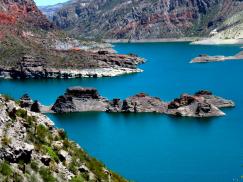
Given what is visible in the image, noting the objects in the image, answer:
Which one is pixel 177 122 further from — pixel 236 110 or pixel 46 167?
pixel 46 167

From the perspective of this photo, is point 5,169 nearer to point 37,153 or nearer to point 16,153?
point 16,153

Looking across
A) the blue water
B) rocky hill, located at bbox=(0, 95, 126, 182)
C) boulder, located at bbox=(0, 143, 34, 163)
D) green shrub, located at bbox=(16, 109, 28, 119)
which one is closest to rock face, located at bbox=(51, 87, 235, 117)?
the blue water

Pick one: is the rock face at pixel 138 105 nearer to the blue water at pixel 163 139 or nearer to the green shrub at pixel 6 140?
the blue water at pixel 163 139

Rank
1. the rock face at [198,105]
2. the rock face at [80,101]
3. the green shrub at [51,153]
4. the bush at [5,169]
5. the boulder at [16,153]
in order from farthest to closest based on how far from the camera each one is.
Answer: the rock face at [80,101] < the rock face at [198,105] < the green shrub at [51,153] < the boulder at [16,153] < the bush at [5,169]

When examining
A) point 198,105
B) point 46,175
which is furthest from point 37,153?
point 198,105

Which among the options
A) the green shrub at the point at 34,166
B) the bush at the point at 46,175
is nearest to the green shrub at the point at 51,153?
the bush at the point at 46,175

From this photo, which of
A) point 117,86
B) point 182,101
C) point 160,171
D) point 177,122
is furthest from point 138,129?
point 117,86

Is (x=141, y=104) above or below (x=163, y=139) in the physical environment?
above
